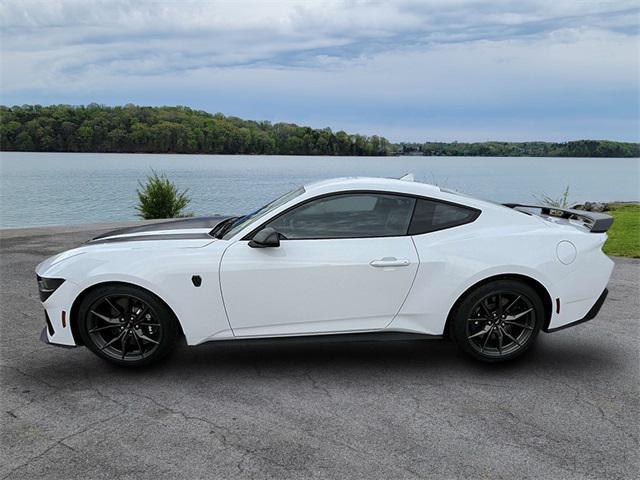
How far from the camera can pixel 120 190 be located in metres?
31.3

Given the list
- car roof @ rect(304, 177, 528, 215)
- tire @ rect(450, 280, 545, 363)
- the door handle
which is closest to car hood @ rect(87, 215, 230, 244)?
car roof @ rect(304, 177, 528, 215)

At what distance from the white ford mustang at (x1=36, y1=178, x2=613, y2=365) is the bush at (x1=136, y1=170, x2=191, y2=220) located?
12.5 metres

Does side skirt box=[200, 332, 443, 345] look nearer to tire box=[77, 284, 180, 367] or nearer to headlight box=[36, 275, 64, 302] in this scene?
tire box=[77, 284, 180, 367]

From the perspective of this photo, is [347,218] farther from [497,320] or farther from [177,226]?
[177,226]

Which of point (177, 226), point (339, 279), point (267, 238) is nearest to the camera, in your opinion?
point (267, 238)

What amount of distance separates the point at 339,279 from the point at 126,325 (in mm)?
1641

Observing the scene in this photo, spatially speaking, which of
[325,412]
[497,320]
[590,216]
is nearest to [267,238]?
[325,412]

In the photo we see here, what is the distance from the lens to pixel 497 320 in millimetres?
4633

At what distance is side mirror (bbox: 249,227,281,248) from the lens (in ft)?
14.2

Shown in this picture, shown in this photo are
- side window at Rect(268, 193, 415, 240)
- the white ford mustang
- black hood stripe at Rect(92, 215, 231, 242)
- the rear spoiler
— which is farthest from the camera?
black hood stripe at Rect(92, 215, 231, 242)

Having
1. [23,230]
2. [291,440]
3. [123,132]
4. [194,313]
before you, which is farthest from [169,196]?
[123,132]

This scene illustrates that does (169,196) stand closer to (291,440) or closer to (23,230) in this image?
(23,230)

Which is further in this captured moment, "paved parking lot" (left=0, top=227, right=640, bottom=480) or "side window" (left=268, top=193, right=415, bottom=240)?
"side window" (left=268, top=193, right=415, bottom=240)

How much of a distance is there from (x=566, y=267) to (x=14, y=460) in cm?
391
